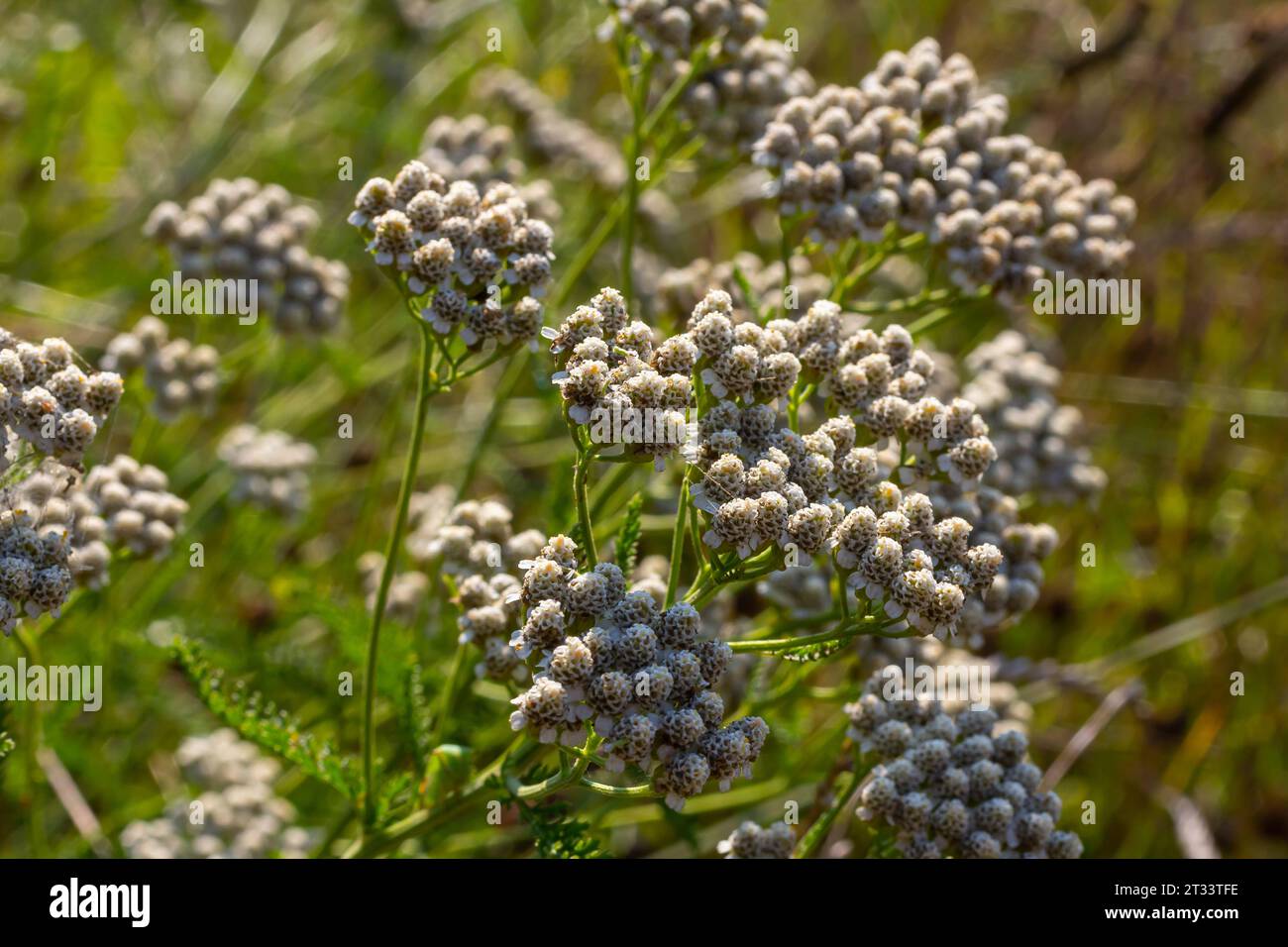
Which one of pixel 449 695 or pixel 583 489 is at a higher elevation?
pixel 583 489

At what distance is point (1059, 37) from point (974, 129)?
4.24 metres

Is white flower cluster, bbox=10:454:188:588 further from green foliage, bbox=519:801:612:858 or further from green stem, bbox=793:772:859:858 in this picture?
green stem, bbox=793:772:859:858

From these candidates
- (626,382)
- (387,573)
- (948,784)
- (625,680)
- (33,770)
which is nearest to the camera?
(625,680)

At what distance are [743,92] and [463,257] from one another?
1571mm

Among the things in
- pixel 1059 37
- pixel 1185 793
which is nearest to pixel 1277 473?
pixel 1185 793

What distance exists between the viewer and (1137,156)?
7430 millimetres

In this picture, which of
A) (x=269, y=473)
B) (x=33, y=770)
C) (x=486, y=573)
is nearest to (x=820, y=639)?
(x=486, y=573)

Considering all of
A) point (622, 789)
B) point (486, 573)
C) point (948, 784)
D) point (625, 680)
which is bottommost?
point (948, 784)

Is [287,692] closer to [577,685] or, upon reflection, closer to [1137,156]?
[577,685]

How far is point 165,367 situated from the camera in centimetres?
479

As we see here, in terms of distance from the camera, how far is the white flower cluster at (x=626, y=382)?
3.04 metres

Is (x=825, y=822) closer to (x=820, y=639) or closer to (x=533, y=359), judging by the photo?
(x=820, y=639)

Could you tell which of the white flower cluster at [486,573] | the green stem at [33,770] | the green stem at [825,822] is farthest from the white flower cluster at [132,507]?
the green stem at [825,822]

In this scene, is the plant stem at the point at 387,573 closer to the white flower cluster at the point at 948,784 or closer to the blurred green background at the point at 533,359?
the blurred green background at the point at 533,359
